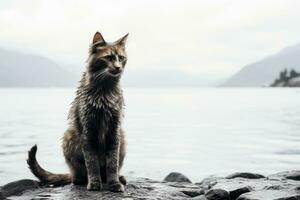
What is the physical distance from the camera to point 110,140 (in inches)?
380

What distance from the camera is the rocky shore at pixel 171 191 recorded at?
935cm

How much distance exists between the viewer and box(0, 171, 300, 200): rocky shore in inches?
368

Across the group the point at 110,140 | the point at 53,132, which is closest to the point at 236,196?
the point at 110,140

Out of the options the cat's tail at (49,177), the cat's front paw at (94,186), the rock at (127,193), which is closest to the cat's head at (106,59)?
the cat's front paw at (94,186)

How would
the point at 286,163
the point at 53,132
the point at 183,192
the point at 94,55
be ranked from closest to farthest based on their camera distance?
1. the point at 94,55
2. the point at 183,192
3. the point at 286,163
4. the point at 53,132

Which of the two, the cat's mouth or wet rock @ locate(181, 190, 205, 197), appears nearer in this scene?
the cat's mouth

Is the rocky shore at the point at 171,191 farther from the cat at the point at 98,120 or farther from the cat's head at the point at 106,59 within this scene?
the cat's head at the point at 106,59

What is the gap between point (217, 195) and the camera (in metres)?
9.70

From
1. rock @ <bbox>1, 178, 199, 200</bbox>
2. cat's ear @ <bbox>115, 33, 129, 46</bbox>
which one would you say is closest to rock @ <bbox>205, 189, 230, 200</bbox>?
rock @ <bbox>1, 178, 199, 200</bbox>

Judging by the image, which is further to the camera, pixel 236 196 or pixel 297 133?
pixel 297 133

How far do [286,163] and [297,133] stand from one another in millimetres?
17286

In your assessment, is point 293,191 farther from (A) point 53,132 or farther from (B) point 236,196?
(A) point 53,132

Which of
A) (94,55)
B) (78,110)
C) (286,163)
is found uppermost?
(94,55)

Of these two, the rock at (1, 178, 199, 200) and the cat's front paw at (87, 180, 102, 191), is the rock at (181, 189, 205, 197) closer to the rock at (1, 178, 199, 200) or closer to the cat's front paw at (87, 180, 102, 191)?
the rock at (1, 178, 199, 200)
